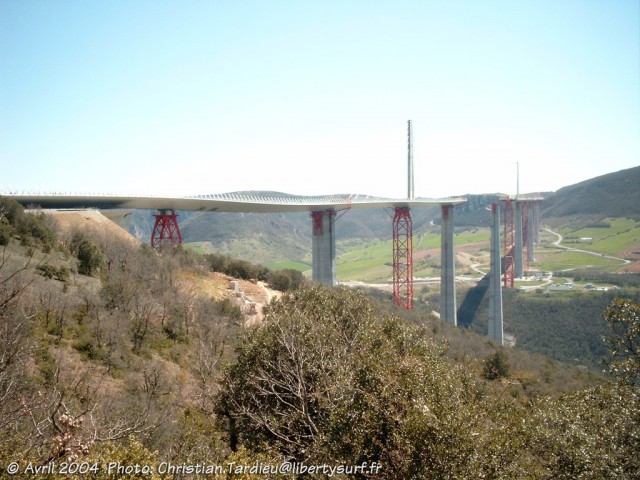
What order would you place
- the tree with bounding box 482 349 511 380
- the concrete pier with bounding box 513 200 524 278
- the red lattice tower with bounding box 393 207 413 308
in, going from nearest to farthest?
the tree with bounding box 482 349 511 380, the red lattice tower with bounding box 393 207 413 308, the concrete pier with bounding box 513 200 524 278

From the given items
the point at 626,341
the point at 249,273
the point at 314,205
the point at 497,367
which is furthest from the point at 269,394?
the point at 314,205

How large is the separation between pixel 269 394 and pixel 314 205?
28.7 metres

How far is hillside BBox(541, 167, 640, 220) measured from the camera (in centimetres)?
9050

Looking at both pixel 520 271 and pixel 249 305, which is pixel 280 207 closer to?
pixel 249 305

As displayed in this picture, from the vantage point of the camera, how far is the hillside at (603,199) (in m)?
90.5

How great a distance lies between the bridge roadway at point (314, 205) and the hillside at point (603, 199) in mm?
60986

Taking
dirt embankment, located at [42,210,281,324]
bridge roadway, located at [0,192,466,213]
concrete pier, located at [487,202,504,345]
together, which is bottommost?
concrete pier, located at [487,202,504,345]

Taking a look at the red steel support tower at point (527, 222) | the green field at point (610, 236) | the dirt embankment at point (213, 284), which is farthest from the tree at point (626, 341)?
the green field at point (610, 236)

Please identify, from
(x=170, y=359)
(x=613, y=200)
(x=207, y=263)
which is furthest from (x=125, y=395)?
(x=613, y=200)

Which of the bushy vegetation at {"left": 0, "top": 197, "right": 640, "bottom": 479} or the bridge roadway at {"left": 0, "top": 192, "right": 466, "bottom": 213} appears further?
the bridge roadway at {"left": 0, "top": 192, "right": 466, "bottom": 213}

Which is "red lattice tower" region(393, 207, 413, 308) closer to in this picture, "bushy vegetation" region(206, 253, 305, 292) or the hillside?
"bushy vegetation" region(206, 253, 305, 292)

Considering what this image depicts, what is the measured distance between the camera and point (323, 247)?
38.6m

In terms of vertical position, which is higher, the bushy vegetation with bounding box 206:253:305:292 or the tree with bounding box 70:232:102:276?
the tree with bounding box 70:232:102:276

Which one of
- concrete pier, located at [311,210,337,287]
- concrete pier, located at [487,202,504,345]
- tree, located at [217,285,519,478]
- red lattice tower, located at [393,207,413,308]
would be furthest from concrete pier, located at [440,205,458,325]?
tree, located at [217,285,519,478]
